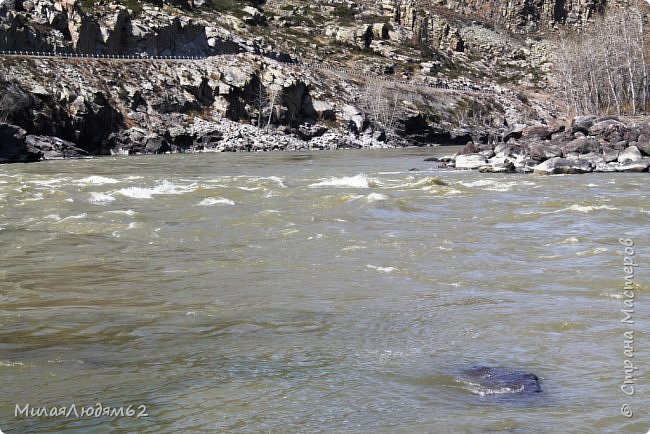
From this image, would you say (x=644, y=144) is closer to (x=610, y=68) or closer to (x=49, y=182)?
(x=49, y=182)

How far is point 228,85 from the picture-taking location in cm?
9594

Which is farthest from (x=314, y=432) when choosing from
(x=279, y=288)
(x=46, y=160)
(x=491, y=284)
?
(x=46, y=160)

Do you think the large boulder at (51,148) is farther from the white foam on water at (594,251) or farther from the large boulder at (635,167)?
the white foam on water at (594,251)

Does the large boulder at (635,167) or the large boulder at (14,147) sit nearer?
the large boulder at (635,167)

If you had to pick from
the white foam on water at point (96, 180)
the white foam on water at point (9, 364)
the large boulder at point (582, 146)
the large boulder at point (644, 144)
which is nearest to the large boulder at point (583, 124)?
the large boulder at point (582, 146)

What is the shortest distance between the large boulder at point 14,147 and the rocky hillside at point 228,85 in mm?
1321

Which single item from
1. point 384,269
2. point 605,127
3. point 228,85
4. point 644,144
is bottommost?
point 384,269

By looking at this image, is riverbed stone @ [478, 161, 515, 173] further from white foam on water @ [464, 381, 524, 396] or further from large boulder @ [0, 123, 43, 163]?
large boulder @ [0, 123, 43, 163]

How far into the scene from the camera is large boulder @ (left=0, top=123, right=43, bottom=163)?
57550 mm

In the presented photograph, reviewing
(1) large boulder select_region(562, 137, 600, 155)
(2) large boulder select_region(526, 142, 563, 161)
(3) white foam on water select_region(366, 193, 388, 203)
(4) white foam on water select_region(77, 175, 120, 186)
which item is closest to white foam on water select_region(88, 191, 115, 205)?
(4) white foam on water select_region(77, 175, 120, 186)

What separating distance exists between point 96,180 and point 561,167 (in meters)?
25.4

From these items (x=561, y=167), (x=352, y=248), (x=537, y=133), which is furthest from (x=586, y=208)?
(x=537, y=133)

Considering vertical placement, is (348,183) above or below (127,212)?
above

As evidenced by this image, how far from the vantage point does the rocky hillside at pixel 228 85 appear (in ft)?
260
